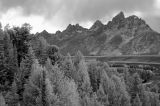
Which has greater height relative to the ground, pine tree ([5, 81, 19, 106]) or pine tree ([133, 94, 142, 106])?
pine tree ([5, 81, 19, 106])

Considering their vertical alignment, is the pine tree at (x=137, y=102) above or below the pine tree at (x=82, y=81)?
below

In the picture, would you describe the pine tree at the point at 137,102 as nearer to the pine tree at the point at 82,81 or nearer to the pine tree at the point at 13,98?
the pine tree at the point at 82,81

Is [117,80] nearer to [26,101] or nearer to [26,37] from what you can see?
[26,37]

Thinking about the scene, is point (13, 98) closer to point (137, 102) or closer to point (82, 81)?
point (82, 81)

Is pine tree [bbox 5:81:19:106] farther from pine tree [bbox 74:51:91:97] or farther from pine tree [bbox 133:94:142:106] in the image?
pine tree [bbox 133:94:142:106]

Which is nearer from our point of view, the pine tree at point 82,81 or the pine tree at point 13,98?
the pine tree at point 13,98

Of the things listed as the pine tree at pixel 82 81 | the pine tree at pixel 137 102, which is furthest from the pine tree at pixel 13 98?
the pine tree at pixel 137 102

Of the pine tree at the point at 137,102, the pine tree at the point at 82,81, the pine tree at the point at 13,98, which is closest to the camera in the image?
the pine tree at the point at 13,98

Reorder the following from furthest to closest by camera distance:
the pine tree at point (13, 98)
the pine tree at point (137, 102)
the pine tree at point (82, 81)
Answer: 1. the pine tree at point (137, 102)
2. the pine tree at point (82, 81)
3. the pine tree at point (13, 98)

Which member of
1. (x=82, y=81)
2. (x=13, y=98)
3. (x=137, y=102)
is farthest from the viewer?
(x=137, y=102)

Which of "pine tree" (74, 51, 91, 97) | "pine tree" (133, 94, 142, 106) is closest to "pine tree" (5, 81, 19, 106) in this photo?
"pine tree" (74, 51, 91, 97)

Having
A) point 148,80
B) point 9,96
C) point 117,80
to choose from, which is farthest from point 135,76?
point 148,80

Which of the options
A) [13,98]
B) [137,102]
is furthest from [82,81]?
[13,98]

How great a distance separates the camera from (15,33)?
268 ft
